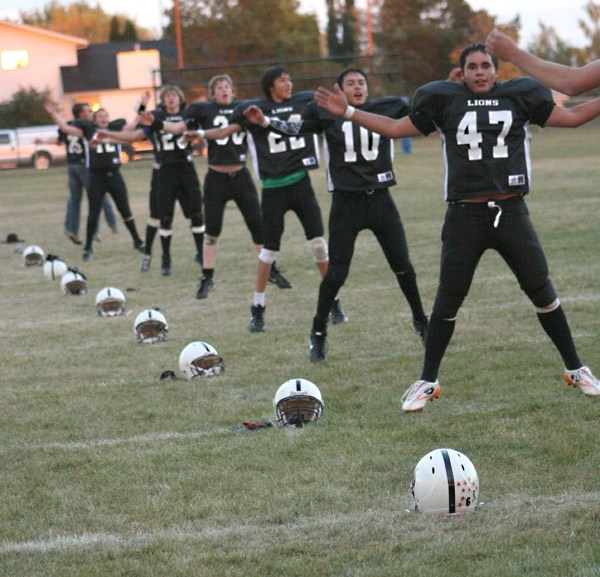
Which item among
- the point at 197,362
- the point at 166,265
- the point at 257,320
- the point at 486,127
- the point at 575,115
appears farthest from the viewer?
the point at 166,265

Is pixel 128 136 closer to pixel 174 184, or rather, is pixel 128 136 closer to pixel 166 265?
pixel 174 184

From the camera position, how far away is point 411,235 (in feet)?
50.2

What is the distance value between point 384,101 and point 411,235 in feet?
25.0

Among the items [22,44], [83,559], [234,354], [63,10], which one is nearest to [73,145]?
[234,354]

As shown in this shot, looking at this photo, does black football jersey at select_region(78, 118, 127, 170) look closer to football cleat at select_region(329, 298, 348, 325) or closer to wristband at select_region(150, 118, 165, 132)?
wristband at select_region(150, 118, 165, 132)

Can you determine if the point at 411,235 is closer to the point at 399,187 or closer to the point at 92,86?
the point at 399,187

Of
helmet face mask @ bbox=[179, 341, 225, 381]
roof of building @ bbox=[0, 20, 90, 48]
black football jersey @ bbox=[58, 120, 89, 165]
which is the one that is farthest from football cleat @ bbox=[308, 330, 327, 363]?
roof of building @ bbox=[0, 20, 90, 48]

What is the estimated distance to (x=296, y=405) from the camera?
6.35m

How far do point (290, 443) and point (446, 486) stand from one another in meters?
1.40

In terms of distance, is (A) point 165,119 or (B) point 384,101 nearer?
(B) point 384,101

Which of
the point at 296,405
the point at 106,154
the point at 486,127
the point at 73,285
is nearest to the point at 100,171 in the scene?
the point at 106,154

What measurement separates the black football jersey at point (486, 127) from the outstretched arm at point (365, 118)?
6.0 inches

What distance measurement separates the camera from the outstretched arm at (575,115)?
5922 millimetres

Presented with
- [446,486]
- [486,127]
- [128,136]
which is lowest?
[446,486]
